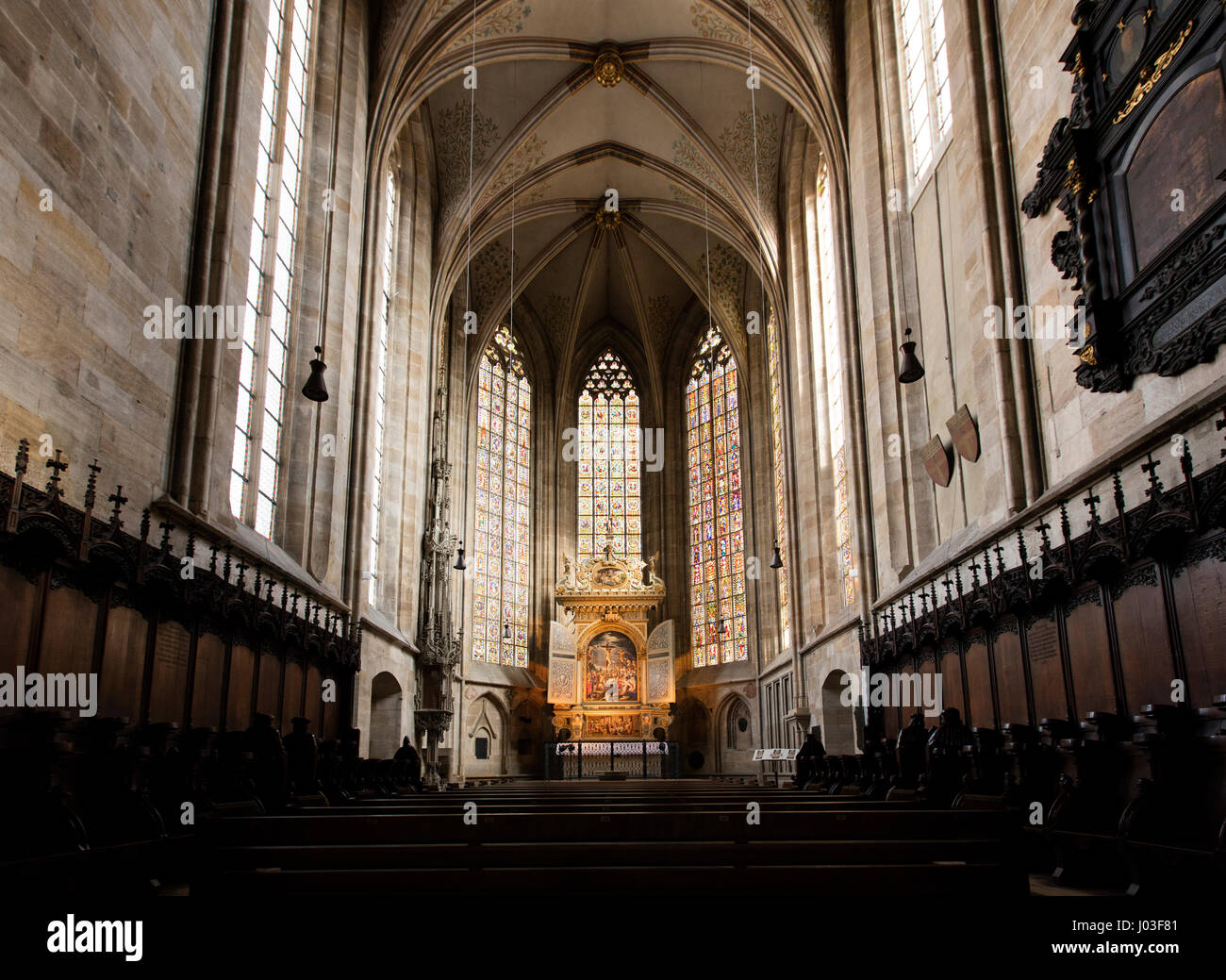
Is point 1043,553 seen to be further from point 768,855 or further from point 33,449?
point 33,449

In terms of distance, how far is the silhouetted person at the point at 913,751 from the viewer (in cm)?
859

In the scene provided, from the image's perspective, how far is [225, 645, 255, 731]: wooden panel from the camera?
10562 millimetres

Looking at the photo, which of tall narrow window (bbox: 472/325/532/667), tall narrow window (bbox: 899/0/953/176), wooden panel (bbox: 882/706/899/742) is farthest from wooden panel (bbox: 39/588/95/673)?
tall narrow window (bbox: 472/325/532/667)

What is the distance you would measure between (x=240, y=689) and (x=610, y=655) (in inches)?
763

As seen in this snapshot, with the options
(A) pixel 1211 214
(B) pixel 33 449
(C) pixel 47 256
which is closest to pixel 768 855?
(A) pixel 1211 214

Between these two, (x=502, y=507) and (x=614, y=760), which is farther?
(x=502, y=507)

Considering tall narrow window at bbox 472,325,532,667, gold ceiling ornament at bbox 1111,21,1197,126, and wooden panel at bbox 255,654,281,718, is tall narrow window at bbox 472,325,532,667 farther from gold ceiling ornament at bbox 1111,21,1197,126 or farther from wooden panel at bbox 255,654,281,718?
gold ceiling ornament at bbox 1111,21,1197,126

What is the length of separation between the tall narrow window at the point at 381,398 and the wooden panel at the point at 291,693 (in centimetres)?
680

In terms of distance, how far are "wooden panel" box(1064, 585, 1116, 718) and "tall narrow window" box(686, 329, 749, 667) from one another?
19.7 metres

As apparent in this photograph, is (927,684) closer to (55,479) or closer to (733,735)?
(55,479)

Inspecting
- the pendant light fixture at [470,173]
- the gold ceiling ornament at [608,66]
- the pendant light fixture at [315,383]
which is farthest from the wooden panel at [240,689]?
the gold ceiling ornament at [608,66]

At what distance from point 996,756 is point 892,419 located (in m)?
8.61

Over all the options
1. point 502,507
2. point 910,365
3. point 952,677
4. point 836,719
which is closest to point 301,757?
point 952,677

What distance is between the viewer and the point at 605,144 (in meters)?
24.3
